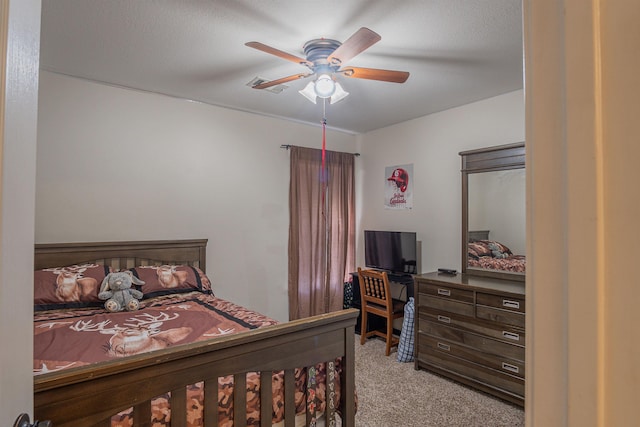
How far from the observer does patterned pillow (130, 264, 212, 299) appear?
2742 millimetres

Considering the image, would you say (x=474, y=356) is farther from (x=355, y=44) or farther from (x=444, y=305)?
(x=355, y=44)

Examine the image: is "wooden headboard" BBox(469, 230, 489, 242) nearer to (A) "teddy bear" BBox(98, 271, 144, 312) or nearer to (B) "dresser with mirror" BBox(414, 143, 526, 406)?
(B) "dresser with mirror" BBox(414, 143, 526, 406)

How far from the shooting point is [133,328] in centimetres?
203

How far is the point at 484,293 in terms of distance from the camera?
2.71 m

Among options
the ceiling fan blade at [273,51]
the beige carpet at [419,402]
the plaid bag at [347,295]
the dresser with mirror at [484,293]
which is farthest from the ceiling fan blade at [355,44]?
the plaid bag at [347,295]

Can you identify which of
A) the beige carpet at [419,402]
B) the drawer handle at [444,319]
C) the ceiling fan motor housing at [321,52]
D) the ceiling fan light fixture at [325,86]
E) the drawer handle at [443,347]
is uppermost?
the ceiling fan motor housing at [321,52]

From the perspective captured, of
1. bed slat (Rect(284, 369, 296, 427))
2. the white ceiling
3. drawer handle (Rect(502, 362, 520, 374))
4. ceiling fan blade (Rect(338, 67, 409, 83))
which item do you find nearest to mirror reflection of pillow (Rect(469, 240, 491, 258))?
drawer handle (Rect(502, 362, 520, 374))

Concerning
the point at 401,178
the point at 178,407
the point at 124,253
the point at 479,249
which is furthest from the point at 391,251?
the point at 178,407

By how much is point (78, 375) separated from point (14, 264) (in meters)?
0.54

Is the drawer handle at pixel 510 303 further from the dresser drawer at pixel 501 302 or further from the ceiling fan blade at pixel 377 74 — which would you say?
the ceiling fan blade at pixel 377 74

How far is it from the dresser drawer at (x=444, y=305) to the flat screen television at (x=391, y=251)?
0.69 meters

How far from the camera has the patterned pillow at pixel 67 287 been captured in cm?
234

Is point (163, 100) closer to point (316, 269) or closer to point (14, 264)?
point (316, 269)
